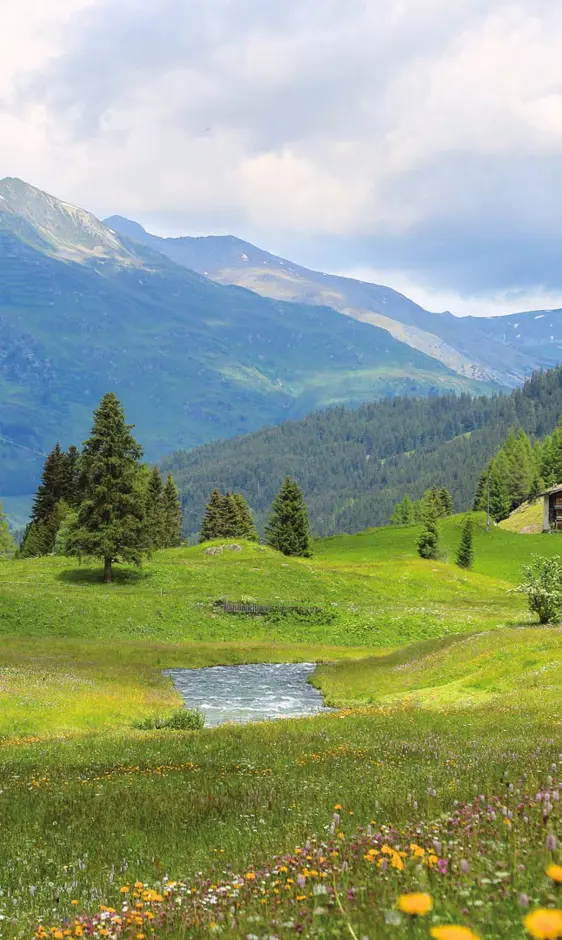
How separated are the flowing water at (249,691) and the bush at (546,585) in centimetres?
1602

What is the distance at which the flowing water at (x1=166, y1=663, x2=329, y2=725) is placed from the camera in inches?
1368

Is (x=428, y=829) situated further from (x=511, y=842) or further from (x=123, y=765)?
(x=123, y=765)

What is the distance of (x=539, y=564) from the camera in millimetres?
46500

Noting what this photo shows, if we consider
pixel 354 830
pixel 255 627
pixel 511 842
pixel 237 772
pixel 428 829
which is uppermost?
pixel 511 842

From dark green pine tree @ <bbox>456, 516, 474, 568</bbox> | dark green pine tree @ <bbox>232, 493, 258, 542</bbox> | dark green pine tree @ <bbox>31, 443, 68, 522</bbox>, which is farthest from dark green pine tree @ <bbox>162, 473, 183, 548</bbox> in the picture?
dark green pine tree @ <bbox>456, 516, 474, 568</bbox>

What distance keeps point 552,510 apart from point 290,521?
63952 millimetres

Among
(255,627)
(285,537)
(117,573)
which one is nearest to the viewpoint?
(255,627)

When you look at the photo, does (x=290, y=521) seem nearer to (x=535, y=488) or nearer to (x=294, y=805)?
(x=535, y=488)

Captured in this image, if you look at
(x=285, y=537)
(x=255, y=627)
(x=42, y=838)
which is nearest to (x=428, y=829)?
(x=42, y=838)

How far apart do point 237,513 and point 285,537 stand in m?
24.4

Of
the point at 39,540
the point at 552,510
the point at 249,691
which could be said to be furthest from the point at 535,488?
the point at 249,691

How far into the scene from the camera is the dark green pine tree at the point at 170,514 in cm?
14250

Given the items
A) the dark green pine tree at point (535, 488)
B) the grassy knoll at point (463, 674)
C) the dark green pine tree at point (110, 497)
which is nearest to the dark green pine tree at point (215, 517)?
the dark green pine tree at point (110, 497)

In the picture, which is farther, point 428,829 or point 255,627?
point 255,627
